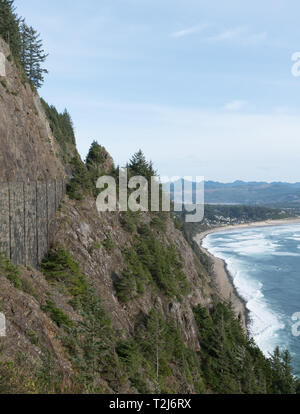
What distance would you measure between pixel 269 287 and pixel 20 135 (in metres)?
77.6

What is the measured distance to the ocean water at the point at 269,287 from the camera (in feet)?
178

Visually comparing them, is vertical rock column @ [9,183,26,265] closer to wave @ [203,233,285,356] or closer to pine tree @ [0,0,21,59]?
pine tree @ [0,0,21,59]

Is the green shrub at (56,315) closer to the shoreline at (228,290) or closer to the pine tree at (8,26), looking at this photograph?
the pine tree at (8,26)

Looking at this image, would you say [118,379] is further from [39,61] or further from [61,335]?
[39,61]

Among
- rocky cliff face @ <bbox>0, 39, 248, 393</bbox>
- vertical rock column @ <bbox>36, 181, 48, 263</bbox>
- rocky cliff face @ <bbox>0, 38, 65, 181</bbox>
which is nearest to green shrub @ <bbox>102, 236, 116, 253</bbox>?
rocky cliff face @ <bbox>0, 39, 248, 393</bbox>

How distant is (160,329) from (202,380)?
10.3 m

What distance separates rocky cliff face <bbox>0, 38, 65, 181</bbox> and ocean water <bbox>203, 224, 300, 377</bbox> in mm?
48086

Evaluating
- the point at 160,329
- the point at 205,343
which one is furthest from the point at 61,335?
the point at 205,343

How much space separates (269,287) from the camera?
79.8 m

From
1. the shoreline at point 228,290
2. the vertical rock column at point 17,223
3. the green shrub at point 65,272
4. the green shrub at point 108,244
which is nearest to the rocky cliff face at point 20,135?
the vertical rock column at point 17,223

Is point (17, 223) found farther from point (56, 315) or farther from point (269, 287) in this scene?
point (269, 287)

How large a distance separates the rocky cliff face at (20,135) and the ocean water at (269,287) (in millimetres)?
48086

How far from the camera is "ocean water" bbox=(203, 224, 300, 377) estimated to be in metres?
54.3

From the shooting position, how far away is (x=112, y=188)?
127 feet
